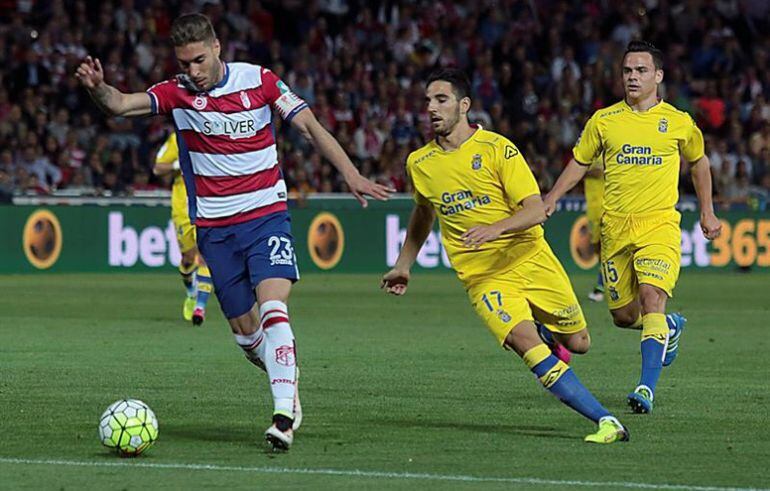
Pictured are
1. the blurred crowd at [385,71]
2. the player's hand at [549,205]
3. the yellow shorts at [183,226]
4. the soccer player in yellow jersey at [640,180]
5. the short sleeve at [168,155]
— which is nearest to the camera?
the player's hand at [549,205]

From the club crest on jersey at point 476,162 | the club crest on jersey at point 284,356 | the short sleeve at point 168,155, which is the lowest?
the club crest on jersey at point 284,356

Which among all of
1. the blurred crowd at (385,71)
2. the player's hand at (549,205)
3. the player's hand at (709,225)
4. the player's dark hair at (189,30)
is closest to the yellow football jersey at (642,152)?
the player's hand at (709,225)

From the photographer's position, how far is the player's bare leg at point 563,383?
8375 mm

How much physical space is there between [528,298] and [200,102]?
7.23ft

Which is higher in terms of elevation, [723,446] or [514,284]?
[514,284]

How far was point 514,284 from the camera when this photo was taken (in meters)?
9.18

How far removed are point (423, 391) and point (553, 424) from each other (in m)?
1.89

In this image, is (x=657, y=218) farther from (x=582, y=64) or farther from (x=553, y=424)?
(x=582, y=64)

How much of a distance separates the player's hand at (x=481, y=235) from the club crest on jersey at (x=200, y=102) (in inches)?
62.1

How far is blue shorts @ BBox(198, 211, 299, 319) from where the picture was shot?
8.65m

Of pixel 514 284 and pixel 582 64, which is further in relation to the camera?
pixel 582 64

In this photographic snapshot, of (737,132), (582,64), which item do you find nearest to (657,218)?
(737,132)

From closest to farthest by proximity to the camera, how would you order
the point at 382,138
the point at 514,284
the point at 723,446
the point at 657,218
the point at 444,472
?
the point at 444,472
the point at 723,446
the point at 514,284
the point at 657,218
the point at 382,138

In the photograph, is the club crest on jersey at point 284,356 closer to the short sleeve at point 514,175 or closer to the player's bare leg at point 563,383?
the player's bare leg at point 563,383
